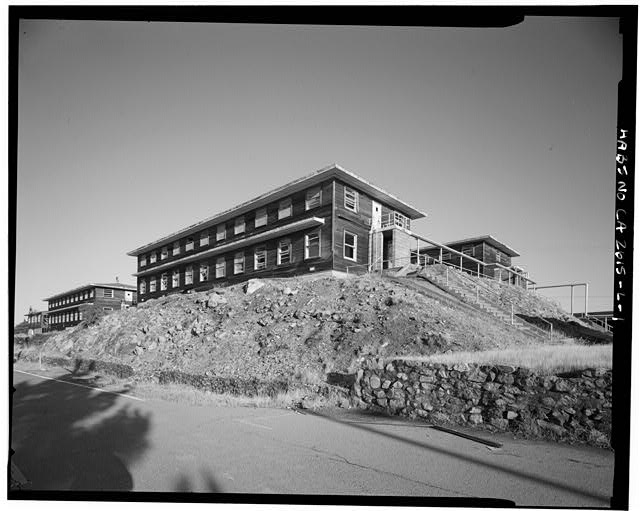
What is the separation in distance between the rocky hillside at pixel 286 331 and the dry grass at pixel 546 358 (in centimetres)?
133

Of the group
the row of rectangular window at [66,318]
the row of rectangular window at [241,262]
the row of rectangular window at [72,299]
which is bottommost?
the row of rectangular window at [66,318]

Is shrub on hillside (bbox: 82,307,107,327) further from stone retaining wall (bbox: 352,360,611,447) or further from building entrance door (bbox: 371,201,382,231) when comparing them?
building entrance door (bbox: 371,201,382,231)

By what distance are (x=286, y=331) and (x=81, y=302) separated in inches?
284

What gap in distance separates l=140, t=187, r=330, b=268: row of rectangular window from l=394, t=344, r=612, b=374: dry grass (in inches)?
397

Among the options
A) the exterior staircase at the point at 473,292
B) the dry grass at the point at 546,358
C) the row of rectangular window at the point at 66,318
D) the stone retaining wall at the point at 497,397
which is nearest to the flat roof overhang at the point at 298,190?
the exterior staircase at the point at 473,292

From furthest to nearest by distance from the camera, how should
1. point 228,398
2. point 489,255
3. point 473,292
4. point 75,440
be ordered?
point 473,292 < point 489,255 < point 228,398 < point 75,440

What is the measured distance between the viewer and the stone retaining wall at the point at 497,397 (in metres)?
5.88

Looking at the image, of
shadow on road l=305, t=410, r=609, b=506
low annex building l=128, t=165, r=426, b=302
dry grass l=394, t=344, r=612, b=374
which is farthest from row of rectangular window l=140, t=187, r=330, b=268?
shadow on road l=305, t=410, r=609, b=506

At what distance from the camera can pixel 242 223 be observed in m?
19.2

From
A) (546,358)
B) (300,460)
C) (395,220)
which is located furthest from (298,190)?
(300,460)

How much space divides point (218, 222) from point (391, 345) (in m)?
12.6

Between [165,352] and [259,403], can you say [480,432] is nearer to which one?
[259,403]

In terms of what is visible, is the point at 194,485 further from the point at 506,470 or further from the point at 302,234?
the point at 302,234

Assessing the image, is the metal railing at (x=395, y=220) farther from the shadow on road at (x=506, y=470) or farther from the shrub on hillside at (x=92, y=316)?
the shrub on hillside at (x=92, y=316)
